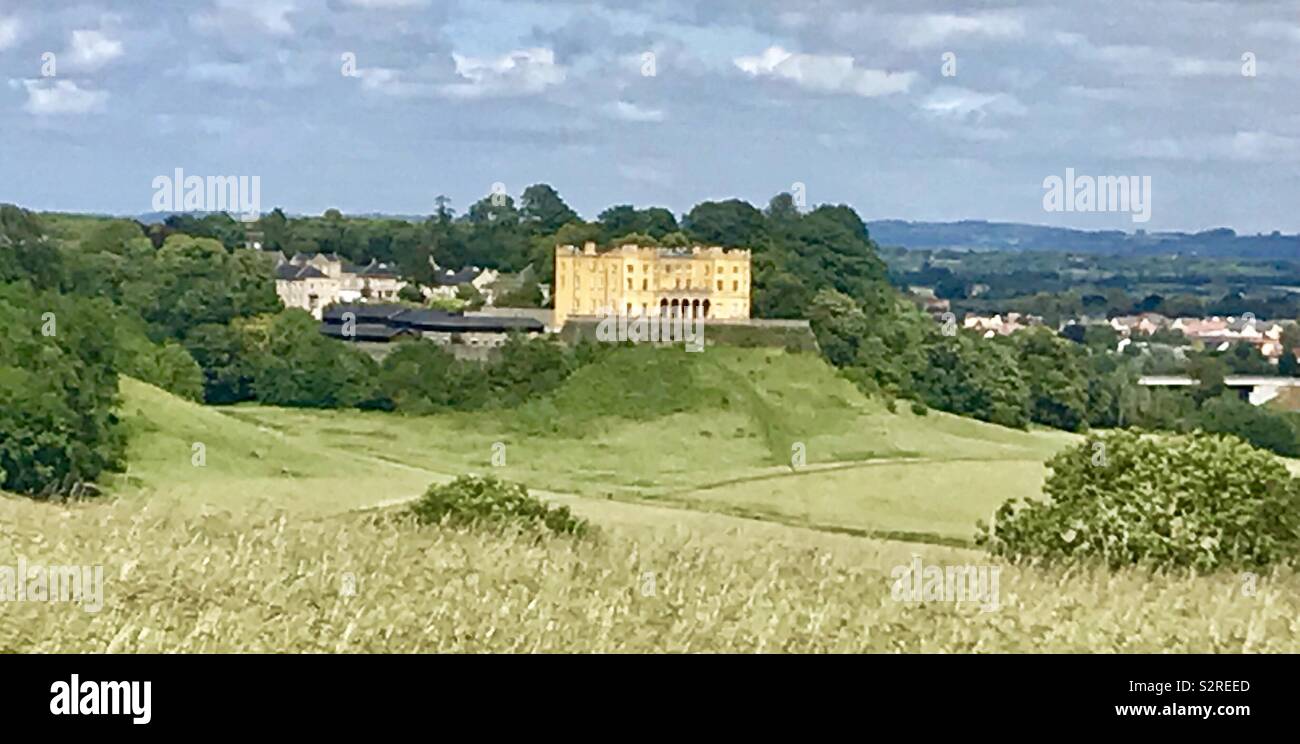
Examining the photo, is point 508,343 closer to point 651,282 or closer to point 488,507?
point 651,282

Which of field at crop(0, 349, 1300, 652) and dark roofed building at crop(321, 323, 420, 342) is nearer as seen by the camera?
field at crop(0, 349, 1300, 652)

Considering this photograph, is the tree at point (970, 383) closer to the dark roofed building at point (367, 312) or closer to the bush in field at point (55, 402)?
the dark roofed building at point (367, 312)

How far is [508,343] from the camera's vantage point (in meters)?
8.88

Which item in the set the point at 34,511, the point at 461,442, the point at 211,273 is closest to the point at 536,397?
the point at 461,442

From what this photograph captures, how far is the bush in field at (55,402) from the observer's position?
26.5 feet

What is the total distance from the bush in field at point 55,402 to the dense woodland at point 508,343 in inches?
3.3

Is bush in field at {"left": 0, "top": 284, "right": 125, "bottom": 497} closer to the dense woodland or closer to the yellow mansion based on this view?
the dense woodland

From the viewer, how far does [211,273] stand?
919 cm

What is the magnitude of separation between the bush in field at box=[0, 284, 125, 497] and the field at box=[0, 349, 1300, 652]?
19cm

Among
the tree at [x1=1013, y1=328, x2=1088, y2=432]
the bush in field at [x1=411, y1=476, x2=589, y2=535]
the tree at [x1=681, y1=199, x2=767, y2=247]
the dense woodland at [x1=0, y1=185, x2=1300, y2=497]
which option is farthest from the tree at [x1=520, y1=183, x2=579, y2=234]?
the tree at [x1=1013, y1=328, x2=1088, y2=432]

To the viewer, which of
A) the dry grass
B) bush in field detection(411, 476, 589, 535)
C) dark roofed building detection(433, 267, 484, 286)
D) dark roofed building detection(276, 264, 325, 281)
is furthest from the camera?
dark roofed building detection(433, 267, 484, 286)

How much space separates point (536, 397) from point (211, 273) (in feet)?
6.10

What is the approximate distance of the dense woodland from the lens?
8812 mm
